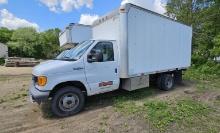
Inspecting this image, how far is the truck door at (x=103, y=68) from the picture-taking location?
6.38 m

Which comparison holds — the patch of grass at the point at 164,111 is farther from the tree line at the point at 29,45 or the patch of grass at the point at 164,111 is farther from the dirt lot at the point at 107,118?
the tree line at the point at 29,45

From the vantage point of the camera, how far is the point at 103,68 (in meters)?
6.65

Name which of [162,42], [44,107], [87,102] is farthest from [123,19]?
[44,107]

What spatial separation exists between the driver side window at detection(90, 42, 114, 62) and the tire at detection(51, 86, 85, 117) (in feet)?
4.09

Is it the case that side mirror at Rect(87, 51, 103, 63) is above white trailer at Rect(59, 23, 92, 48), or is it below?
below

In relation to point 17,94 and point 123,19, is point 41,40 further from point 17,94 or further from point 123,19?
point 123,19

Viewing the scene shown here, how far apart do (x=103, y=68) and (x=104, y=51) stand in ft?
1.86

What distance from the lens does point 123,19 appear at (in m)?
6.85

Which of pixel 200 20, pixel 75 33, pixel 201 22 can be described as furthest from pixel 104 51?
pixel 200 20

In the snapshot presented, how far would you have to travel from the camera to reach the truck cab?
5797 millimetres

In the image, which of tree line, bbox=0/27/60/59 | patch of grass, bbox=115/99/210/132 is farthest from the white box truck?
tree line, bbox=0/27/60/59

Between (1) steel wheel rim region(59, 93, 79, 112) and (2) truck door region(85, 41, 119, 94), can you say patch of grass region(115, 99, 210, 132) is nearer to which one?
(2) truck door region(85, 41, 119, 94)

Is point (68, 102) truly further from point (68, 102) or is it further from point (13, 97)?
point (13, 97)

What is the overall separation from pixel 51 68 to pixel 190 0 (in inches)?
821
